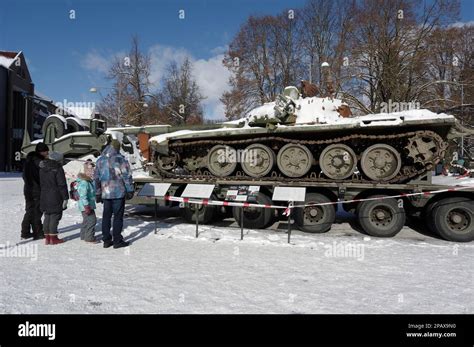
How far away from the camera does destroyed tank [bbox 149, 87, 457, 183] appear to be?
6863 mm

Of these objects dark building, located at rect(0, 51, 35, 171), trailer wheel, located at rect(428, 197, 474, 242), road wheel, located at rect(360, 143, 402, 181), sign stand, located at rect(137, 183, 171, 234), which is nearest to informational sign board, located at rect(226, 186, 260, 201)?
sign stand, located at rect(137, 183, 171, 234)

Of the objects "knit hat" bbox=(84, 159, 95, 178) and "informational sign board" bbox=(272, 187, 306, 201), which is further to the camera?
"informational sign board" bbox=(272, 187, 306, 201)

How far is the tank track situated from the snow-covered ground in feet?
4.56

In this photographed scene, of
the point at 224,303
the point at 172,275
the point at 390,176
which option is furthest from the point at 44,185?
the point at 390,176

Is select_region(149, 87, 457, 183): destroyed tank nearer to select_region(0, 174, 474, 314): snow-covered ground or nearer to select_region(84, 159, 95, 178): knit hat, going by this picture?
select_region(0, 174, 474, 314): snow-covered ground

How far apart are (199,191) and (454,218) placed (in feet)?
18.5

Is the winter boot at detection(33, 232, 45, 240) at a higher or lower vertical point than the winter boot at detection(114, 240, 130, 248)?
higher

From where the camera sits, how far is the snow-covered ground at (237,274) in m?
3.53

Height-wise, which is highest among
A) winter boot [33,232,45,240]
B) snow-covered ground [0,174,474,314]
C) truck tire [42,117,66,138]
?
truck tire [42,117,66,138]

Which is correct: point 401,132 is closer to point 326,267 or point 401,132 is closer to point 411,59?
point 326,267

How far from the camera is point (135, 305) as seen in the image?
347cm

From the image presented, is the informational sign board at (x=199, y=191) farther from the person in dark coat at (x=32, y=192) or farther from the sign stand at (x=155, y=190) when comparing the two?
the person in dark coat at (x=32, y=192)

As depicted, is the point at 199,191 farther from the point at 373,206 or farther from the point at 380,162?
the point at 380,162
